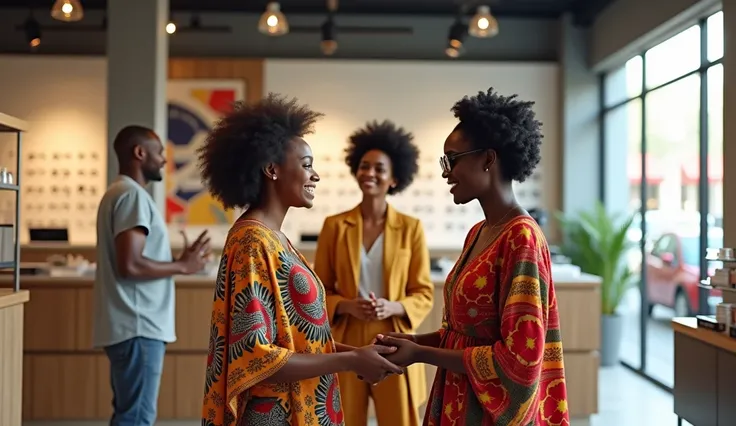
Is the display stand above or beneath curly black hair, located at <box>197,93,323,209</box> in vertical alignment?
beneath

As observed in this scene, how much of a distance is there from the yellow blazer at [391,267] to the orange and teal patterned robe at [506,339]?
1167 millimetres

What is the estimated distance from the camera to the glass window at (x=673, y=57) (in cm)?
607

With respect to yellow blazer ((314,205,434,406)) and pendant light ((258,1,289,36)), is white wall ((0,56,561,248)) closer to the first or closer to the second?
pendant light ((258,1,289,36))

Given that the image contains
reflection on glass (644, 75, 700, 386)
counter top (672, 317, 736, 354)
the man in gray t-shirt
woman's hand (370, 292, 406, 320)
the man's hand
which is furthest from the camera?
reflection on glass (644, 75, 700, 386)

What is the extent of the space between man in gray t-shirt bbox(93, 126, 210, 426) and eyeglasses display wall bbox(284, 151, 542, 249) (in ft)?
16.0

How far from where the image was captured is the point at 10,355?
3260 millimetres

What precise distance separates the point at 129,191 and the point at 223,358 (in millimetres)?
1753

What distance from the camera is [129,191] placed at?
336cm

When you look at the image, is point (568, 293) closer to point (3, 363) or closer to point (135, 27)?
point (3, 363)

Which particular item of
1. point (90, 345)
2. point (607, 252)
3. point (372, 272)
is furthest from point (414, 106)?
point (372, 272)

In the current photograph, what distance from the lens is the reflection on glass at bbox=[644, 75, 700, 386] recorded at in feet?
20.4

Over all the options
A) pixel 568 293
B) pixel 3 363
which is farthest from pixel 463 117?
pixel 568 293

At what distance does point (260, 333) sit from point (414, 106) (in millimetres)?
6833

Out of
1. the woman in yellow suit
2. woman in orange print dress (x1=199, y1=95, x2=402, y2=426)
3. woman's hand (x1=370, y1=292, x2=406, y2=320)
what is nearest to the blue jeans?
the woman in yellow suit
